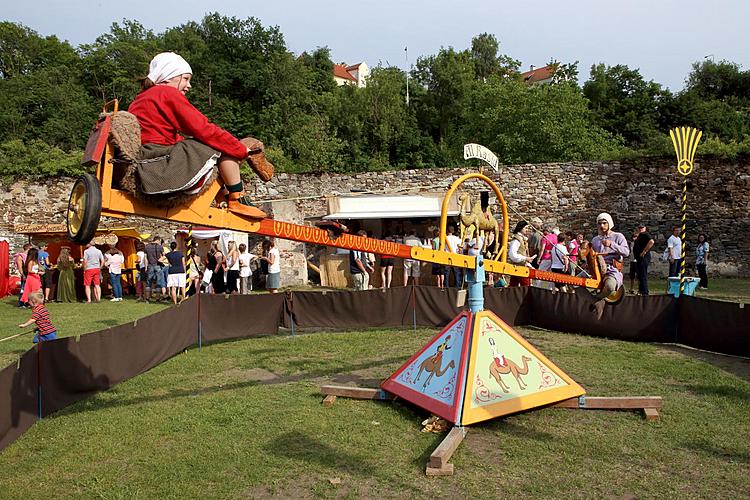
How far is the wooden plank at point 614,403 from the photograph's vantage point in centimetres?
649

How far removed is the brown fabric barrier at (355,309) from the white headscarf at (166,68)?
793 centimetres

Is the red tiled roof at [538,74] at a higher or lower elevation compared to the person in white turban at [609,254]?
higher

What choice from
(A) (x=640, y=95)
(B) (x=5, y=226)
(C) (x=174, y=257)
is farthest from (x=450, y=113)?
(C) (x=174, y=257)

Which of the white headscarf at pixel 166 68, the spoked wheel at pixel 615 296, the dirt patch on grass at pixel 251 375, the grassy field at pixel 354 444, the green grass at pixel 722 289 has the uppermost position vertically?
the white headscarf at pixel 166 68

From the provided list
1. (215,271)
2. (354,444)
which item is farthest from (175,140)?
(215,271)

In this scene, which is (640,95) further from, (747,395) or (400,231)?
(747,395)

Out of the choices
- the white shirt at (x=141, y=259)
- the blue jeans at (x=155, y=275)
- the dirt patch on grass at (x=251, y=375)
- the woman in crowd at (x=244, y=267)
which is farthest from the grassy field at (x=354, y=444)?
the white shirt at (x=141, y=259)

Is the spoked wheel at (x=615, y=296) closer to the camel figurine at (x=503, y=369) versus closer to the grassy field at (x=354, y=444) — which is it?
the grassy field at (x=354, y=444)

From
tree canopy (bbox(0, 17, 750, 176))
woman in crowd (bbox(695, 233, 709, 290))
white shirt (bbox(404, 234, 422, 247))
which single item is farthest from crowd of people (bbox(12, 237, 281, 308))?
tree canopy (bbox(0, 17, 750, 176))

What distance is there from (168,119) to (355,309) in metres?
8.23

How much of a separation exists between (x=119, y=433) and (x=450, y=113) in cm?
5522

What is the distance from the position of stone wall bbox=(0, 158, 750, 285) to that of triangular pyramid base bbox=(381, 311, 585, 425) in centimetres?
1622

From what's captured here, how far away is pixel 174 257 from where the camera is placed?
1675 cm

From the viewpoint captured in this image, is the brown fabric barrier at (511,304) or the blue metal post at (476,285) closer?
the blue metal post at (476,285)
